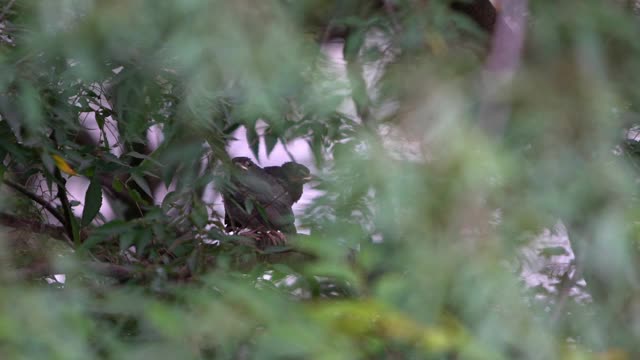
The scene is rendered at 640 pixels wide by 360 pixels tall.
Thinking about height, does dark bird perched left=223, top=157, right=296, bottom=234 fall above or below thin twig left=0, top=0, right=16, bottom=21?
below

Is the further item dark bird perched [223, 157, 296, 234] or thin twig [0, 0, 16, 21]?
dark bird perched [223, 157, 296, 234]

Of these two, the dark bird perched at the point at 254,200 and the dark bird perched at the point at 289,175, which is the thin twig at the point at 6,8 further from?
the dark bird perched at the point at 289,175

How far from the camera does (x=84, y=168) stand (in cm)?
224

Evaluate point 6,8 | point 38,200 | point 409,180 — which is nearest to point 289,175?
point 38,200

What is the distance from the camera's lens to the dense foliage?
1.02m

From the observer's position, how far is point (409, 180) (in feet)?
3.40

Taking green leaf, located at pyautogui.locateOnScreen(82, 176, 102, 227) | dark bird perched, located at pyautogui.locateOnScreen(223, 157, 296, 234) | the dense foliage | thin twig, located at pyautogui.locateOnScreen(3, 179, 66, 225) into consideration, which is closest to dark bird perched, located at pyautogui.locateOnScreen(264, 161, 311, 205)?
dark bird perched, located at pyautogui.locateOnScreen(223, 157, 296, 234)

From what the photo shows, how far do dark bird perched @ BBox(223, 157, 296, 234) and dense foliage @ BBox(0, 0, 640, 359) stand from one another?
3.17 ft

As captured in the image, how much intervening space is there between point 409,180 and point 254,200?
4.80 feet

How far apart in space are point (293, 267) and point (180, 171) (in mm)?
572

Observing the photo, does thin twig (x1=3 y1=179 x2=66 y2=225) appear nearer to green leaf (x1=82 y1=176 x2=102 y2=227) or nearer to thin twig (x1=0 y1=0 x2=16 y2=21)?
green leaf (x1=82 y1=176 x2=102 y2=227)

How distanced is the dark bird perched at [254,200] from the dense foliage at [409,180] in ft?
3.17

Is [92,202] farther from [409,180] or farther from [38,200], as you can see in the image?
[409,180]

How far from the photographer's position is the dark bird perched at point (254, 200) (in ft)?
7.77
